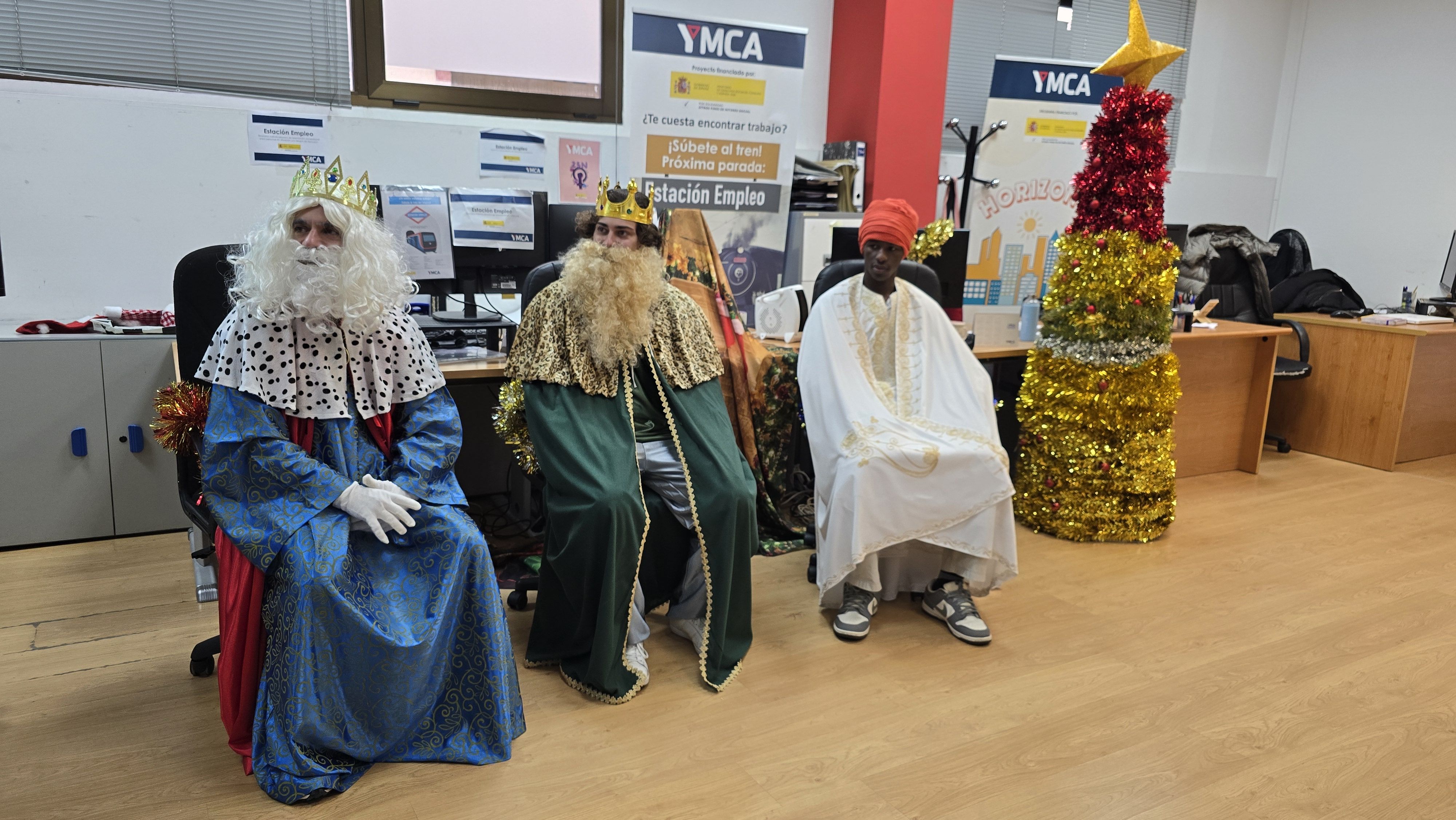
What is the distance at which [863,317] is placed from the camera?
10.6ft

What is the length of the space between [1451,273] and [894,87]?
3.62 meters

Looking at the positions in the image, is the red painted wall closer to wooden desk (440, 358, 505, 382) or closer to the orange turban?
the orange turban

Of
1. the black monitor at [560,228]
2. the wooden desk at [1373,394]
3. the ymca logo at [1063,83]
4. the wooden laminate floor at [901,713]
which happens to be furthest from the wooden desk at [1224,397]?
the black monitor at [560,228]

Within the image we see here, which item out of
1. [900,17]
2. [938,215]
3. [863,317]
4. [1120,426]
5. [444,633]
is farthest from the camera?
[938,215]

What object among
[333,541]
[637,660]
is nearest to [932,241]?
[637,660]

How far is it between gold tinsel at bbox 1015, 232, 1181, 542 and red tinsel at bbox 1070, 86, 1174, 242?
8 centimetres

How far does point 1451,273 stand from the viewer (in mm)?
5602

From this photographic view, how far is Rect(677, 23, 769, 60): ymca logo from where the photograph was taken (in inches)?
166

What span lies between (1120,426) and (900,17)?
2711 mm

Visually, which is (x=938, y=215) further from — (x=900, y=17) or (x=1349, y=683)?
(x=1349, y=683)

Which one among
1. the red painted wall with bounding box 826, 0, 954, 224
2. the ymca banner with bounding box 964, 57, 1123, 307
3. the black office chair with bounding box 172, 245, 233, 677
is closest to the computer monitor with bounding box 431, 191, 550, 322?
the black office chair with bounding box 172, 245, 233, 677

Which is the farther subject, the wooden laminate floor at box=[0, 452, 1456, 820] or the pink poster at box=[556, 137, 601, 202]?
the pink poster at box=[556, 137, 601, 202]

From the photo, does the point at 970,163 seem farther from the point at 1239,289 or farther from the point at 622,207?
the point at 622,207

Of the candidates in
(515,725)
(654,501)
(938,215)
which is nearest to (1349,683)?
(654,501)
